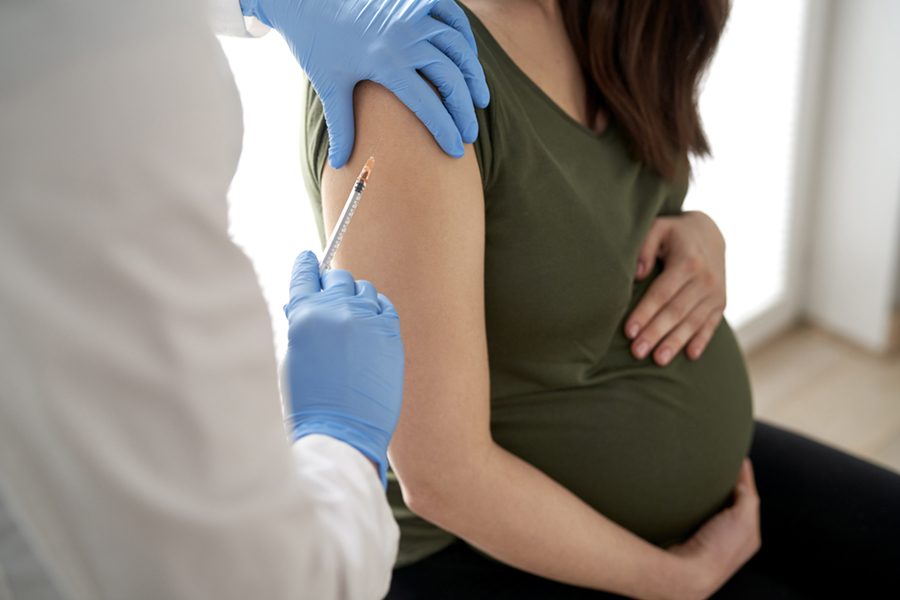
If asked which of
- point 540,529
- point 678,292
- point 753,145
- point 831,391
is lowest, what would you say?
point 831,391

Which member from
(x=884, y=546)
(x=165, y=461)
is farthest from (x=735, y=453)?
(x=165, y=461)

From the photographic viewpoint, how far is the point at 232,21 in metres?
1.03

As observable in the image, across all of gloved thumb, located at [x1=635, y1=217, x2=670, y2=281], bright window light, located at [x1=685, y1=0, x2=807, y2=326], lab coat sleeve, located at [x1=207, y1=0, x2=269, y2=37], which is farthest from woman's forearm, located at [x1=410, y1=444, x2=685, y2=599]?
bright window light, located at [x1=685, y1=0, x2=807, y2=326]

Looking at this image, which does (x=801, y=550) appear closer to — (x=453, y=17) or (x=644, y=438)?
(x=644, y=438)

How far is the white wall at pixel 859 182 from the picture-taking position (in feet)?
7.27

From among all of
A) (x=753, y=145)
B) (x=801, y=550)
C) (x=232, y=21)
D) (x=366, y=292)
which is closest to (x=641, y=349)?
(x=801, y=550)

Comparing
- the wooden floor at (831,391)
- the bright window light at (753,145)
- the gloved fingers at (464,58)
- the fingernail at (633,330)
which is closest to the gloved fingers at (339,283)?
the gloved fingers at (464,58)

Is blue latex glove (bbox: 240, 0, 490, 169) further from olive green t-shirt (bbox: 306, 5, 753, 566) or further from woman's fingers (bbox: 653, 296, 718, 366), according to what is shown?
woman's fingers (bbox: 653, 296, 718, 366)

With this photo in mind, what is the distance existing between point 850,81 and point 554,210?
168 centimetres

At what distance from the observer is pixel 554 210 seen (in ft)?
3.23

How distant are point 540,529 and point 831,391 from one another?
163 cm

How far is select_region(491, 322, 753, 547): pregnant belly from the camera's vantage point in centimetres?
107

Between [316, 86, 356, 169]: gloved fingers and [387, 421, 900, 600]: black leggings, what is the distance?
1.81 ft

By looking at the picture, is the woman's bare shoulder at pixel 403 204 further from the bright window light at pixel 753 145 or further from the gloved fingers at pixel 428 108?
the bright window light at pixel 753 145
